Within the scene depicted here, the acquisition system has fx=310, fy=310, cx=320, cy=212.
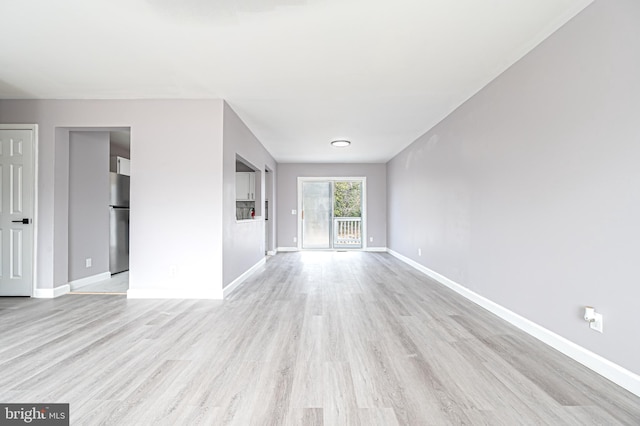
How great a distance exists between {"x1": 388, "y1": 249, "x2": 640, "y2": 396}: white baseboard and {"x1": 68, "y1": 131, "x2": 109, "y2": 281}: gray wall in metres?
5.13

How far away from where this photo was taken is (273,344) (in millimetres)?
2418

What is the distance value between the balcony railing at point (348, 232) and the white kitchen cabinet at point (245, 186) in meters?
2.86

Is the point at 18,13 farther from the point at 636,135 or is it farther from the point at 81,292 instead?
the point at 636,135

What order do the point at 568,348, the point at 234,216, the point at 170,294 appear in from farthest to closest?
1. the point at 234,216
2. the point at 170,294
3. the point at 568,348

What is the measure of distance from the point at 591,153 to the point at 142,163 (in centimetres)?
437

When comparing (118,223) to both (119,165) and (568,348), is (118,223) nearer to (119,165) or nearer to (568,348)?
(119,165)

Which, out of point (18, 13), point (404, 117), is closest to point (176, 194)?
point (18, 13)

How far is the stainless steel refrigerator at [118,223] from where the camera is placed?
499 centimetres

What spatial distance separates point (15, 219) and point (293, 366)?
13.4ft

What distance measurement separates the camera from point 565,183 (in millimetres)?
2254

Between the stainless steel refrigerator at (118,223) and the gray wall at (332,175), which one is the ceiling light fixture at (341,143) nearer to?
the gray wall at (332,175)

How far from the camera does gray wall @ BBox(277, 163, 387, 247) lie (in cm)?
866

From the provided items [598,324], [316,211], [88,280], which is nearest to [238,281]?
[88,280]

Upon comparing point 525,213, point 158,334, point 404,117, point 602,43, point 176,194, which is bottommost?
point 158,334
